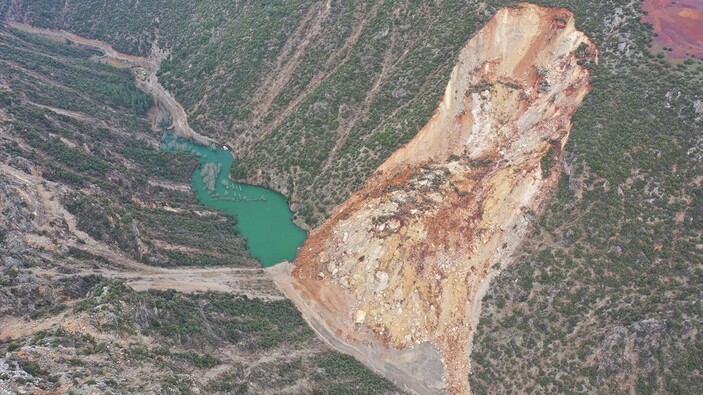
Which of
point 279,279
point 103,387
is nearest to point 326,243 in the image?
point 279,279

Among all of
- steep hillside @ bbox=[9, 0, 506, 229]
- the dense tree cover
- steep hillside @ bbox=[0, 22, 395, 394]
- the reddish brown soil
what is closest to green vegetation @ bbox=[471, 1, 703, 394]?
the dense tree cover

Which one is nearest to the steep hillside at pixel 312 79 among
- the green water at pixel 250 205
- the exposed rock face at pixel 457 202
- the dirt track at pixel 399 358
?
the green water at pixel 250 205

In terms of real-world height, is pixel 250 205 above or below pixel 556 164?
above

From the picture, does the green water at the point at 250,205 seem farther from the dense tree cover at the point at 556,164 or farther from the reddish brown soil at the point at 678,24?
the reddish brown soil at the point at 678,24

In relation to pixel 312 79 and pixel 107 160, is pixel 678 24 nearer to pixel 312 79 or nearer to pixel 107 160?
pixel 312 79

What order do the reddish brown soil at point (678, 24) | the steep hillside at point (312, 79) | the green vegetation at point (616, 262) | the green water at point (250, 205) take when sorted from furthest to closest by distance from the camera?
the steep hillside at point (312, 79), the green water at point (250, 205), the reddish brown soil at point (678, 24), the green vegetation at point (616, 262)

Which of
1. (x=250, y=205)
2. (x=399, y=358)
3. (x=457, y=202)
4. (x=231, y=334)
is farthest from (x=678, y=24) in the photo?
(x=231, y=334)

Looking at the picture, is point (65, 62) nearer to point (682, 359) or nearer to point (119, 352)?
point (119, 352)
